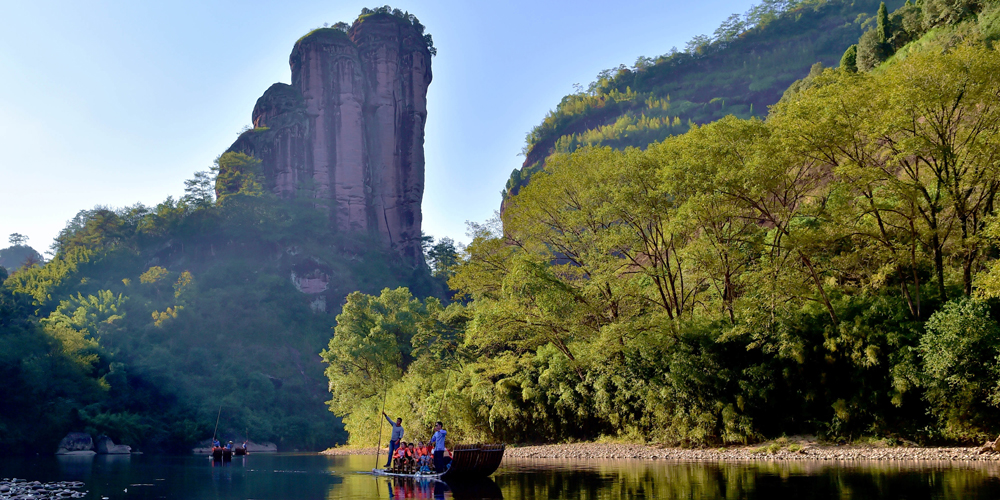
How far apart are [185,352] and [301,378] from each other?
13.5 m

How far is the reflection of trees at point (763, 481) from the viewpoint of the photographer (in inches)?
462

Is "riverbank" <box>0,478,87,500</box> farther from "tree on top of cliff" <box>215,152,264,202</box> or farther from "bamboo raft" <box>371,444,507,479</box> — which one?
"tree on top of cliff" <box>215,152,264,202</box>

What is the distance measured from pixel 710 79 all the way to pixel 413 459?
144m

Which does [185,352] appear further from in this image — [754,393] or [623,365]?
[754,393]

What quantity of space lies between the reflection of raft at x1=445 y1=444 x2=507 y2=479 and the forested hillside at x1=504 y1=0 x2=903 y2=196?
392 ft

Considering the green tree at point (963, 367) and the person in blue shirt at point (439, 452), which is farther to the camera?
the person in blue shirt at point (439, 452)

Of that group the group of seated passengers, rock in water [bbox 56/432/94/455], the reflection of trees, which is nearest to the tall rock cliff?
rock in water [bbox 56/432/94/455]

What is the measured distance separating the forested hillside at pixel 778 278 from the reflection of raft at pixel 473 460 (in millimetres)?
8990

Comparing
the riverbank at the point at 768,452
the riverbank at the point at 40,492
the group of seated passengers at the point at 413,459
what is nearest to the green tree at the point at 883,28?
the riverbank at the point at 768,452

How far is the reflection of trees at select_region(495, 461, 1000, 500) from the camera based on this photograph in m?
11.7

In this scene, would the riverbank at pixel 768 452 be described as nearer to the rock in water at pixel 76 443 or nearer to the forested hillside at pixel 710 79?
the rock in water at pixel 76 443

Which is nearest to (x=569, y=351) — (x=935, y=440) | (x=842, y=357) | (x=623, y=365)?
(x=623, y=365)

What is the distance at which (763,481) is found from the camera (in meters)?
14.2

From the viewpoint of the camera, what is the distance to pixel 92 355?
64.9m
